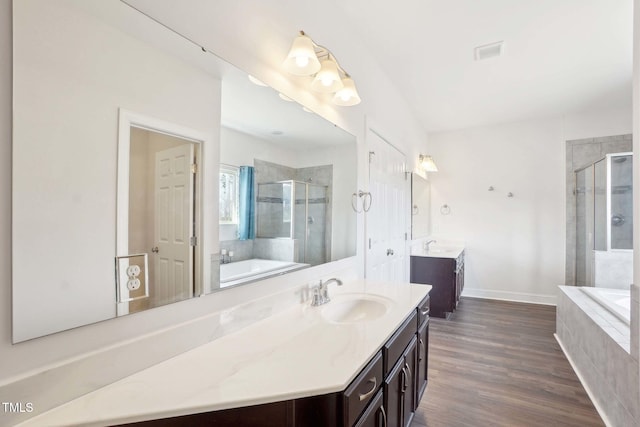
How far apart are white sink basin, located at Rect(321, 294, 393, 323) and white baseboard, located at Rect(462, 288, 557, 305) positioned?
12.6 ft

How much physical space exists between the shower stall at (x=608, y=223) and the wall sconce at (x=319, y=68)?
3151mm

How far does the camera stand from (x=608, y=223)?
11.0ft

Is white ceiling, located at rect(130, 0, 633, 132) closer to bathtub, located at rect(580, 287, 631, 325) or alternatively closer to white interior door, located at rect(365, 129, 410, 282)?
white interior door, located at rect(365, 129, 410, 282)

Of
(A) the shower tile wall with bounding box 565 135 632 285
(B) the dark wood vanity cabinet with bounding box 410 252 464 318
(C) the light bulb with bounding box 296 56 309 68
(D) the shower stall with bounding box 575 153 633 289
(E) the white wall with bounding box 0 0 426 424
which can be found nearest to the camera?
(E) the white wall with bounding box 0 0 426 424

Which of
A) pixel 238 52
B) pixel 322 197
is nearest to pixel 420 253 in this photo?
pixel 322 197

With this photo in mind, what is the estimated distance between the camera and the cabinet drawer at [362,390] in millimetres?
896

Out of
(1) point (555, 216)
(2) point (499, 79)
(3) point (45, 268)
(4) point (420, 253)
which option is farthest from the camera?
(1) point (555, 216)

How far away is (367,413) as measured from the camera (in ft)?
3.46

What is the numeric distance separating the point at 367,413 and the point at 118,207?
41.8 inches

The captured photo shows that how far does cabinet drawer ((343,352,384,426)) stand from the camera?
90cm

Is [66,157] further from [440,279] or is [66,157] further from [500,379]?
[440,279]

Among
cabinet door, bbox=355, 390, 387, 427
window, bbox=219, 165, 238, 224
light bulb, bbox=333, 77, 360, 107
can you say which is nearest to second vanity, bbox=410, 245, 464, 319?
light bulb, bbox=333, 77, 360, 107

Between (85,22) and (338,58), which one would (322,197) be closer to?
(338,58)

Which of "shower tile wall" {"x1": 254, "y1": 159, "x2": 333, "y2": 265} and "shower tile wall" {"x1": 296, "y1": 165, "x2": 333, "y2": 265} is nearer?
"shower tile wall" {"x1": 254, "y1": 159, "x2": 333, "y2": 265}
